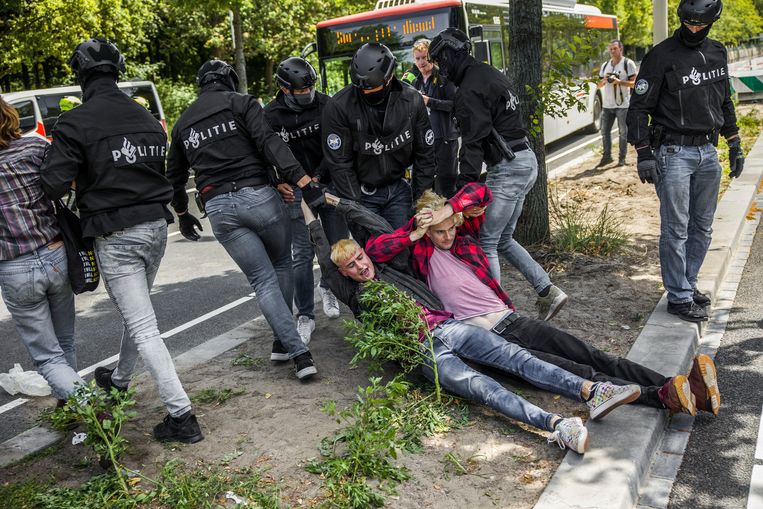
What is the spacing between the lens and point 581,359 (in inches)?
164

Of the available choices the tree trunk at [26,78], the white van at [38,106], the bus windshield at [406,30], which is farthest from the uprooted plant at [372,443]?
the tree trunk at [26,78]

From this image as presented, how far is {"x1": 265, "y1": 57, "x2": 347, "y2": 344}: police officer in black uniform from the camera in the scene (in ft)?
16.4

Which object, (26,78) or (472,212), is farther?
(26,78)

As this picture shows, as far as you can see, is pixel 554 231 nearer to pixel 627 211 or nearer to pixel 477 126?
pixel 627 211

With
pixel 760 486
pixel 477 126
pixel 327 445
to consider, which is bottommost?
pixel 760 486

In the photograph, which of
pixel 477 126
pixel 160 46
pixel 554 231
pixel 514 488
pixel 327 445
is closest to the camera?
pixel 514 488

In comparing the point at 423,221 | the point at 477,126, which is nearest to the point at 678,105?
the point at 477,126

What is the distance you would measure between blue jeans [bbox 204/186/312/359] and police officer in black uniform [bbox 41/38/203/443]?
0.47m

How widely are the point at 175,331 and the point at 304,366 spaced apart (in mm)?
2162

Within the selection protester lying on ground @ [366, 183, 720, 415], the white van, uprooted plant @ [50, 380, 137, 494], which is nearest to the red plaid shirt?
protester lying on ground @ [366, 183, 720, 415]

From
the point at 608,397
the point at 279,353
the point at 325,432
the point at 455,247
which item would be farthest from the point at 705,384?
the point at 279,353

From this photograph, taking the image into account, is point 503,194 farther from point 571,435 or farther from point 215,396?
point 215,396

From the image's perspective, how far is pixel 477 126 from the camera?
4.89m

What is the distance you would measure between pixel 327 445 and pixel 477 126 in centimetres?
222
